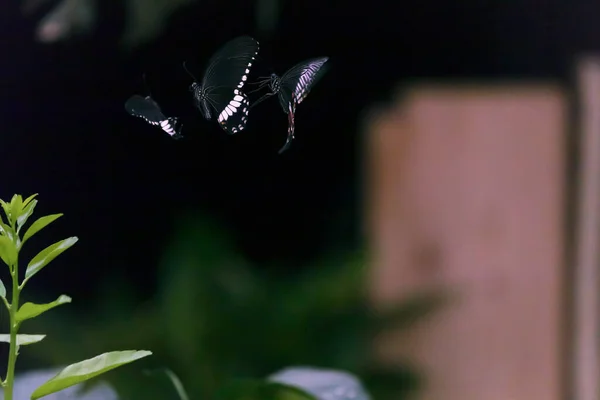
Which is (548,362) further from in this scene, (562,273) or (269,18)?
(269,18)

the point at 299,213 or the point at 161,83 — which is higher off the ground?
the point at 161,83

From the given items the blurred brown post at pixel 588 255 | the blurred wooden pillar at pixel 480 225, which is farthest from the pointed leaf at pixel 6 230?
the blurred brown post at pixel 588 255

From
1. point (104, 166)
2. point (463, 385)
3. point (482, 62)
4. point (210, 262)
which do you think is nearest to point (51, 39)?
point (104, 166)

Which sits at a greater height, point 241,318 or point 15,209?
point 15,209

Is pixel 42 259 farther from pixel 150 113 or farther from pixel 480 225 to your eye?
pixel 480 225

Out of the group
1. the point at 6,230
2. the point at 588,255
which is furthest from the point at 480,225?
the point at 6,230
